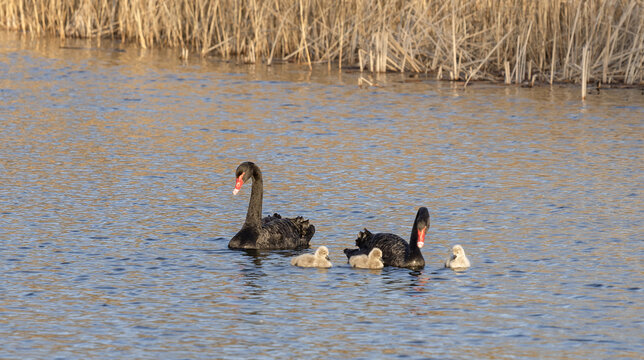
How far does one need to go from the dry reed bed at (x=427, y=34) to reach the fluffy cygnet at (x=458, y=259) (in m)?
11.2

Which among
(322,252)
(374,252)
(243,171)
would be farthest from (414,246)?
(243,171)

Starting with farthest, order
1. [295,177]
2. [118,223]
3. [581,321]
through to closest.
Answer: [295,177] < [118,223] < [581,321]

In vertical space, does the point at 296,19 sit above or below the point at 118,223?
above

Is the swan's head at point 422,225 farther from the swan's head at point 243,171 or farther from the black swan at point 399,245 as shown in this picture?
the swan's head at point 243,171

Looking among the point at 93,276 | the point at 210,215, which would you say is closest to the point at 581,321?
the point at 93,276

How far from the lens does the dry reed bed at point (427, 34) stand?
2209 centimetres

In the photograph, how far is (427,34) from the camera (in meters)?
23.1

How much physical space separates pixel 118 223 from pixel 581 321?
541cm

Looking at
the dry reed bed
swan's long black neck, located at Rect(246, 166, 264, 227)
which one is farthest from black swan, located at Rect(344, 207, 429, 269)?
the dry reed bed

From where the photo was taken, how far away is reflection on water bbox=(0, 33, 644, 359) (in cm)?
870

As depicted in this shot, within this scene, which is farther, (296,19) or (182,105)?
(296,19)

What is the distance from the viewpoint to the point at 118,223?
12.4 metres

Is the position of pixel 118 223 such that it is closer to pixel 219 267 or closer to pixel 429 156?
pixel 219 267

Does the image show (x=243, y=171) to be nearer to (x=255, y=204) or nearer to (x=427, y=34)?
(x=255, y=204)
